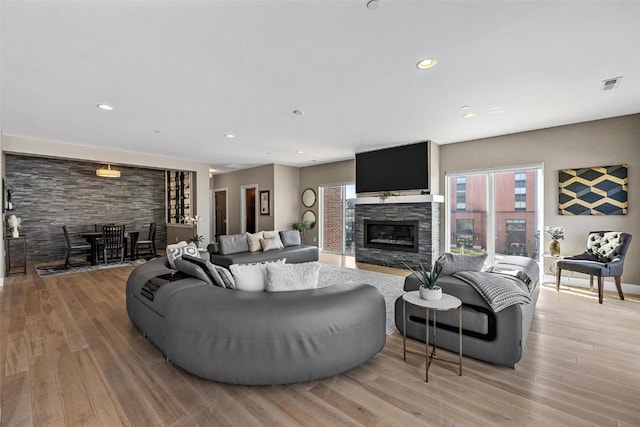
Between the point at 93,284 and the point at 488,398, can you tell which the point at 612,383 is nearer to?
the point at 488,398

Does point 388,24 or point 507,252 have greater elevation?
point 388,24

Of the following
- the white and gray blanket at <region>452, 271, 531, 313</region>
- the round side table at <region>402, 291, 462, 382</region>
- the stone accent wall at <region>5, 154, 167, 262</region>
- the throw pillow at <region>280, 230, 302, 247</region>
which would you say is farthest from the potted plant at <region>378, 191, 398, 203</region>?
the stone accent wall at <region>5, 154, 167, 262</region>

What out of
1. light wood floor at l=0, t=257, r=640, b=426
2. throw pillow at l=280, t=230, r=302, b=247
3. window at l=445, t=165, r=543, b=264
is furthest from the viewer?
throw pillow at l=280, t=230, r=302, b=247

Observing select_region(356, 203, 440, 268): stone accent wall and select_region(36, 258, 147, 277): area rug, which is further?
select_region(356, 203, 440, 268): stone accent wall

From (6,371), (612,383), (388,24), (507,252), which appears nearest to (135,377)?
(6,371)

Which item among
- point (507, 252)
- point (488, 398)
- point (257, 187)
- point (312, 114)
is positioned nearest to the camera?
point (488, 398)

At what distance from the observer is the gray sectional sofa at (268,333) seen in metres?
1.91

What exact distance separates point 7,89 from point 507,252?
7846 mm

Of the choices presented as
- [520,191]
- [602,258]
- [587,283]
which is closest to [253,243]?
[520,191]

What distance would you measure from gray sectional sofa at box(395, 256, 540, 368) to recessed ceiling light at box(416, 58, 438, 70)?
2033 millimetres

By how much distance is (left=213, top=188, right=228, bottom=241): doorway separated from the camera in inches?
406

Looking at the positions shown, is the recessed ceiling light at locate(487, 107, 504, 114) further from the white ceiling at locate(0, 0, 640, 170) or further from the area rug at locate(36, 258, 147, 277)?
the area rug at locate(36, 258, 147, 277)

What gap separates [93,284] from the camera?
4.75m

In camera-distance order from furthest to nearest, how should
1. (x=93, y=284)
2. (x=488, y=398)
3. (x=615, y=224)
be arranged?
(x=93, y=284) < (x=615, y=224) < (x=488, y=398)
